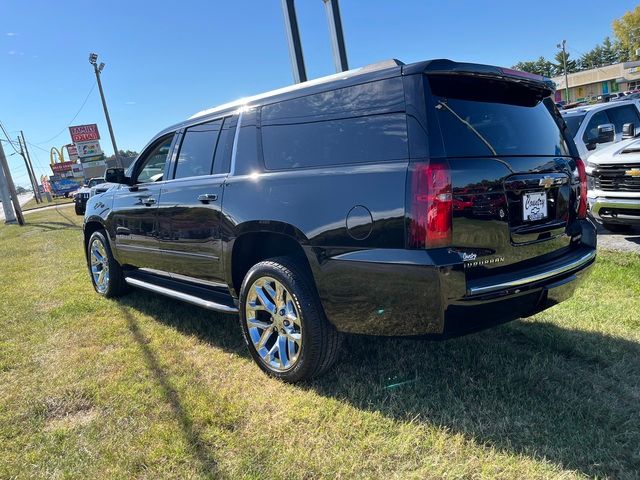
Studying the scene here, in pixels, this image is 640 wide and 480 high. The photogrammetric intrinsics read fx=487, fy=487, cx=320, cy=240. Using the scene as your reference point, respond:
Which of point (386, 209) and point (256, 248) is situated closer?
point (386, 209)

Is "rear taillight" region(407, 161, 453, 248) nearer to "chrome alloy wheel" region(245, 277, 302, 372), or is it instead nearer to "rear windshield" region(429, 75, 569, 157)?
"rear windshield" region(429, 75, 569, 157)

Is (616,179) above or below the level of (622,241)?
above

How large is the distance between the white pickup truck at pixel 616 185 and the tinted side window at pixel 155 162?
5.46 metres

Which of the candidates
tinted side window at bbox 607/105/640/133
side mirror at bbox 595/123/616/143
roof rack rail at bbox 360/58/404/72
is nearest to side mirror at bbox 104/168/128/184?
roof rack rail at bbox 360/58/404/72

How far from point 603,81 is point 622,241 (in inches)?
2660

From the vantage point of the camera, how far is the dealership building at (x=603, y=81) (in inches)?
2221

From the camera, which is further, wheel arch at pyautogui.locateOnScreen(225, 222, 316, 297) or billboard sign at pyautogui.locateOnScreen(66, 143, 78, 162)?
billboard sign at pyautogui.locateOnScreen(66, 143, 78, 162)

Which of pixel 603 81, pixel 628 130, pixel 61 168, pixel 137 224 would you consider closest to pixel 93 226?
pixel 137 224

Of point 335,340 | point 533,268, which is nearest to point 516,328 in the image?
point 533,268

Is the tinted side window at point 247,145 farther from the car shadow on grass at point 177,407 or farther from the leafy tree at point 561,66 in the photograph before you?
the leafy tree at point 561,66

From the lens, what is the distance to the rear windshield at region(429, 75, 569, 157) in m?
2.61

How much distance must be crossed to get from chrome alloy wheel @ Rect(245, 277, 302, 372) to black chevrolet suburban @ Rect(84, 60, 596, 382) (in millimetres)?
10

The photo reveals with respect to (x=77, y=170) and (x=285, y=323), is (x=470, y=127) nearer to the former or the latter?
(x=285, y=323)

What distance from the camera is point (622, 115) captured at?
918cm
